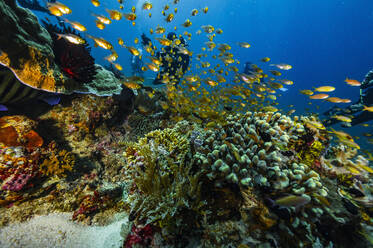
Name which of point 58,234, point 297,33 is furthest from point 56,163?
point 297,33

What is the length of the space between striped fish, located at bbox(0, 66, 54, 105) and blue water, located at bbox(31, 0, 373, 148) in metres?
59.8

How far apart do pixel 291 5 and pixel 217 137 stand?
5466 inches

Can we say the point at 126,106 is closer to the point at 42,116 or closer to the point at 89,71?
the point at 89,71

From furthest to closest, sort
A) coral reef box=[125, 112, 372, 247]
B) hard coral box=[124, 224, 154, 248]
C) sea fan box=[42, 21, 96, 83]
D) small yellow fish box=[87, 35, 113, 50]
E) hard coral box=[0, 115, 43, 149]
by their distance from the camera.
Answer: small yellow fish box=[87, 35, 113, 50], sea fan box=[42, 21, 96, 83], hard coral box=[0, 115, 43, 149], hard coral box=[124, 224, 154, 248], coral reef box=[125, 112, 372, 247]

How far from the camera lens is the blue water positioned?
76812 mm

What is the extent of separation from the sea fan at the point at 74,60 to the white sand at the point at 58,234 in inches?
138

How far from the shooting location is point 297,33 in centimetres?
10506

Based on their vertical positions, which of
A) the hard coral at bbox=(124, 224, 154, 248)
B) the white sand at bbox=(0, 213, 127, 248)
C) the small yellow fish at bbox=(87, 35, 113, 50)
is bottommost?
the white sand at bbox=(0, 213, 127, 248)

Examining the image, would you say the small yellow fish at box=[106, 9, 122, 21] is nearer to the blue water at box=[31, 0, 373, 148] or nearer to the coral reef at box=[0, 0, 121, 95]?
the coral reef at box=[0, 0, 121, 95]

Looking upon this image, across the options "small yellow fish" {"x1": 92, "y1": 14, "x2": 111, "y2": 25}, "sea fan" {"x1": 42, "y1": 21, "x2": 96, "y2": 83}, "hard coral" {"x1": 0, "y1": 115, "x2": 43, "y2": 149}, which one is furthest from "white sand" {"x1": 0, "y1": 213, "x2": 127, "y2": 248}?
"small yellow fish" {"x1": 92, "y1": 14, "x2": 111, "y2": 25}

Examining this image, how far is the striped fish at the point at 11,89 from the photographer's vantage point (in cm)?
333

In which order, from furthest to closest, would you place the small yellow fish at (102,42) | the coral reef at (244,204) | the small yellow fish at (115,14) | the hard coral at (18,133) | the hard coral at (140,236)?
1. the small yellow fish at (115,14)
2. the small yellow fish at (102,42)
3. the hard coral at (18,133)
4. the hard coral at (140,236)
5. the coral reef at (244,204)

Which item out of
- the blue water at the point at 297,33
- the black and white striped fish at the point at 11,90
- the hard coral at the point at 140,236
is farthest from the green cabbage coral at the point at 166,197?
the blue water at the point at 297,33

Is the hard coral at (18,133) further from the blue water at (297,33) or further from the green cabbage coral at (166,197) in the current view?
the blue water at (297,33)
